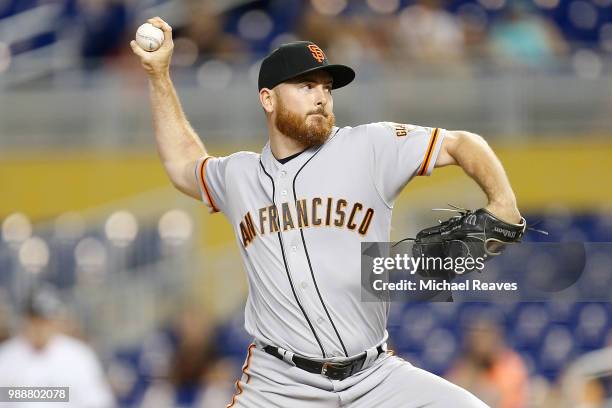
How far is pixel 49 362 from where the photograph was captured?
6938 mm

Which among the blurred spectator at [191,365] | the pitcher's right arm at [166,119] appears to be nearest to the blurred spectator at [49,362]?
the blurred spectator at [191,365]

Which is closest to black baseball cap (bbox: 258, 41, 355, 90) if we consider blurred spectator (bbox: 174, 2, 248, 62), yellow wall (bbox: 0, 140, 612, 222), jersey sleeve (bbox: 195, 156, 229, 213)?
jersey sleeve (bbox: 195, 156, 229, 213)

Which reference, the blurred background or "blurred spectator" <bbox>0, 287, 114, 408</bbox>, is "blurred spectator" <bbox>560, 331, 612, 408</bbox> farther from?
"blurred spectator" <bbox>0, 287, 114, 408</bbox>

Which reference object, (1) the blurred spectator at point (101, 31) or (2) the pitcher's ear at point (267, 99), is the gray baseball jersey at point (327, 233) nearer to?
(2) the pitcher's ear at point (267, 99)

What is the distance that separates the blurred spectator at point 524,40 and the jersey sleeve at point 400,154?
227 inches

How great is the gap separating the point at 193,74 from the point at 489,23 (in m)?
2.66

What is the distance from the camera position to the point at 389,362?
455cm

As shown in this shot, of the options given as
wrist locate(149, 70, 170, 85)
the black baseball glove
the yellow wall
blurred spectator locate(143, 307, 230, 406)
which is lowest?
blurred spectator locate(143, 307, 230, 406)

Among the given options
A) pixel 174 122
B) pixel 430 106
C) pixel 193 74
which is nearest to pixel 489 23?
pixel 430 106

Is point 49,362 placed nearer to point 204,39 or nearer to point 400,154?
point 400,154

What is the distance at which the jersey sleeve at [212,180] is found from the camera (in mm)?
4824

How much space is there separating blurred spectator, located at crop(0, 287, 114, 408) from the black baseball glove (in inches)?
118

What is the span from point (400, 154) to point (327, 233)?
40cm

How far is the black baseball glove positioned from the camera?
4.27m
